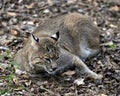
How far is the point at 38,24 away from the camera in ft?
31.7

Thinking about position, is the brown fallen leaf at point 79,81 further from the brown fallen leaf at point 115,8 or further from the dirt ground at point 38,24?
the brown fallen leaf at point 115,8

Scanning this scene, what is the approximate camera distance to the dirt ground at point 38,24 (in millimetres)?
6777

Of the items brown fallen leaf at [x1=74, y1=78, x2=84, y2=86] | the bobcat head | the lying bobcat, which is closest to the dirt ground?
brown fallen leaf at [x1=74, y1=78, x2=84, y2=86]

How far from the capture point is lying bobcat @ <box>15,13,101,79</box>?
6922 mm

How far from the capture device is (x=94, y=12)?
10.6 m

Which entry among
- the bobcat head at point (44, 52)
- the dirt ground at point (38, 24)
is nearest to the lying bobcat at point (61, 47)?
the bobcat head at point (44, 52)

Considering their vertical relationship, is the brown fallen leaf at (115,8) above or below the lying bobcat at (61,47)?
below

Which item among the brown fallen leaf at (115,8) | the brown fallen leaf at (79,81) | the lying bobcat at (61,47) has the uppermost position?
the lying bobcat at (61,47)

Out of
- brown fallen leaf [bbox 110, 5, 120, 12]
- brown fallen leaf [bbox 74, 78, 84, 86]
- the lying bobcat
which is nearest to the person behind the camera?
the lying bobcat

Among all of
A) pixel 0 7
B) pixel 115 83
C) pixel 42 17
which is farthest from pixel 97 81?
pixel 0 7

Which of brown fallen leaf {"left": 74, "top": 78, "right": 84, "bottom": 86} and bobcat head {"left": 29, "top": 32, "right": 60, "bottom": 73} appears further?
brown fallen leaf {"left": 74, "top": 78, "right": 84, "bottom": 86}

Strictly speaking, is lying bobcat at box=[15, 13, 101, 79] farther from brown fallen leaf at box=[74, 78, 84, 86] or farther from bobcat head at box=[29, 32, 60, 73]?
brown fallen leaf at box=[74, 78, 84, 86]

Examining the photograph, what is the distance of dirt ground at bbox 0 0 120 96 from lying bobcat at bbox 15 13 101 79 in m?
0.17

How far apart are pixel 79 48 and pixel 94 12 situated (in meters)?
2.49
